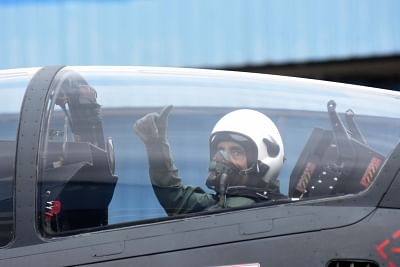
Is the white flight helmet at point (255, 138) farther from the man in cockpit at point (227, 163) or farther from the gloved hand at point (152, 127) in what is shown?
the gloved hand at point (152, 127)

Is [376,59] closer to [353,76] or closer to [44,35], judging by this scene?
[353,76]

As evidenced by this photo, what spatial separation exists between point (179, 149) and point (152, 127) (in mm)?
153

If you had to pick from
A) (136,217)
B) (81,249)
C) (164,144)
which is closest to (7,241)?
(81,249)

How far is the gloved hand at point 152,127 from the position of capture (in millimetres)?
2808

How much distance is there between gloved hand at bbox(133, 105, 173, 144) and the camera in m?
2.81

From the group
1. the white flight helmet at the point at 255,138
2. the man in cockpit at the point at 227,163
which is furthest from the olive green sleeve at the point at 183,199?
the white flight helmet at the point at 255,138

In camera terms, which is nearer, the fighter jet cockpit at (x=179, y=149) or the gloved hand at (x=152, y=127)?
the fighter jet cockpit at (x=179, y=149)

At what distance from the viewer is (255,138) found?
2795 millimetres

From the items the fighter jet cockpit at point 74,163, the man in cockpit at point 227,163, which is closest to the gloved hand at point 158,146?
the man in cockpit at point 227,163

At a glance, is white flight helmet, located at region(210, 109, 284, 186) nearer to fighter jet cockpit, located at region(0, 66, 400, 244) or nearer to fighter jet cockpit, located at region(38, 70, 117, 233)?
fighter jet cockpit, located at region(0, 66, 400, 244)

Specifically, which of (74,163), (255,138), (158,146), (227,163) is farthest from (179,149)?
(74,163)

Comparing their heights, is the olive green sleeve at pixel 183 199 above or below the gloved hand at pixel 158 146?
below

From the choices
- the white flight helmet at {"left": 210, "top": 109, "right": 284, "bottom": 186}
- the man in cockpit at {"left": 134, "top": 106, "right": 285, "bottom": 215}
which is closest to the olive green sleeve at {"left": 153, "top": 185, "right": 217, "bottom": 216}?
the man in cockpit at {"left": 134, "top": 106, "right": 285, "bottom": 215}

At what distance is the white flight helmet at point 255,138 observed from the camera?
2740 mm
